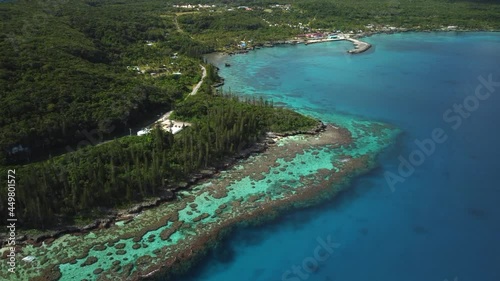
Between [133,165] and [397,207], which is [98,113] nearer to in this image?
[133,165]

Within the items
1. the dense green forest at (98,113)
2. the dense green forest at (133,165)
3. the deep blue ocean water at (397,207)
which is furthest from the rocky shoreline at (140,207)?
the deep blue ocean water at (397,207)

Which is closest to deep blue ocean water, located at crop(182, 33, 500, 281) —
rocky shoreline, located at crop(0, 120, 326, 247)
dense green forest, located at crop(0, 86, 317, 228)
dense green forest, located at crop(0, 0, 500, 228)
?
rocky shoreline, located at crop(0, 120, 326, 247)

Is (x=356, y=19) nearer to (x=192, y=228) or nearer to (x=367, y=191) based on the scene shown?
(x=367, y=191)

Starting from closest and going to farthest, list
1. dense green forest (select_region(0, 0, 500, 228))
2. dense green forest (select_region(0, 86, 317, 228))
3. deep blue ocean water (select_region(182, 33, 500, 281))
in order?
deep blue ocean water (select_region(182, 33, 500, 281))
dense green forest (select_region(0, 86, 317, 228))
dense green forest (select_region(0, 0, 500, 228))

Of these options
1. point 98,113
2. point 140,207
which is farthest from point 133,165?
point 98,113

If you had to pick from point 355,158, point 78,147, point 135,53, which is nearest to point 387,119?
point 355,158

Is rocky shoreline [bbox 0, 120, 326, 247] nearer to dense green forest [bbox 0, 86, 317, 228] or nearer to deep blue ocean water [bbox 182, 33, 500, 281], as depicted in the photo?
dense green forest [bbox 0, 86, 317, 228]
